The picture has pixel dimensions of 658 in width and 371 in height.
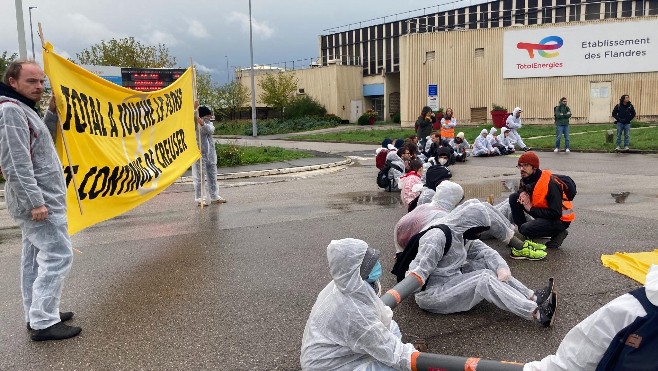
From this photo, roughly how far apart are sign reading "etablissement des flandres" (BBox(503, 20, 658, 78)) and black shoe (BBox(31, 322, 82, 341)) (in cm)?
3422

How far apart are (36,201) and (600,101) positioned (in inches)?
1358

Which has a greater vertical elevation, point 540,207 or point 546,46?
point 546,46

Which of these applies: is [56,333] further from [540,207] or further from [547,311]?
[540,207]

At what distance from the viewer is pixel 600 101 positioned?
108 ft

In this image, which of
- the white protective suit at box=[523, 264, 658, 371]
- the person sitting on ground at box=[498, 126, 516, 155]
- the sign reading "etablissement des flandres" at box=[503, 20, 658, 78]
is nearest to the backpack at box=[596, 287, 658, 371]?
the white protective suit at box=[523, 264, 658, 371]

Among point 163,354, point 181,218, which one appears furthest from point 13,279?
point 181,218

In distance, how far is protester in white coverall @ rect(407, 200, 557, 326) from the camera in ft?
14.8

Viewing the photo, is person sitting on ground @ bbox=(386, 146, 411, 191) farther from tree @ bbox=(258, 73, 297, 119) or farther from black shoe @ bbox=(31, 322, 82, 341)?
tree @ bbox=(258, 73, 297, 119)

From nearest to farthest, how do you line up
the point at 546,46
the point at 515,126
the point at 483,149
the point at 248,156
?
the point at 248,156 < the point at 483,149 < the point at 515,126 < the point at 546,46

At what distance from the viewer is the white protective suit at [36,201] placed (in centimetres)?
414

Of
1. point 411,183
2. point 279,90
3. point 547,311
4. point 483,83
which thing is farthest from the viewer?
point 279,90

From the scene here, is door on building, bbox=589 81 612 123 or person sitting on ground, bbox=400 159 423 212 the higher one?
door on building, bbox=589 81 612 123

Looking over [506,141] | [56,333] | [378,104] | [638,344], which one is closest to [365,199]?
[56,333]

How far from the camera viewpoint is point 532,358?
3.96m
